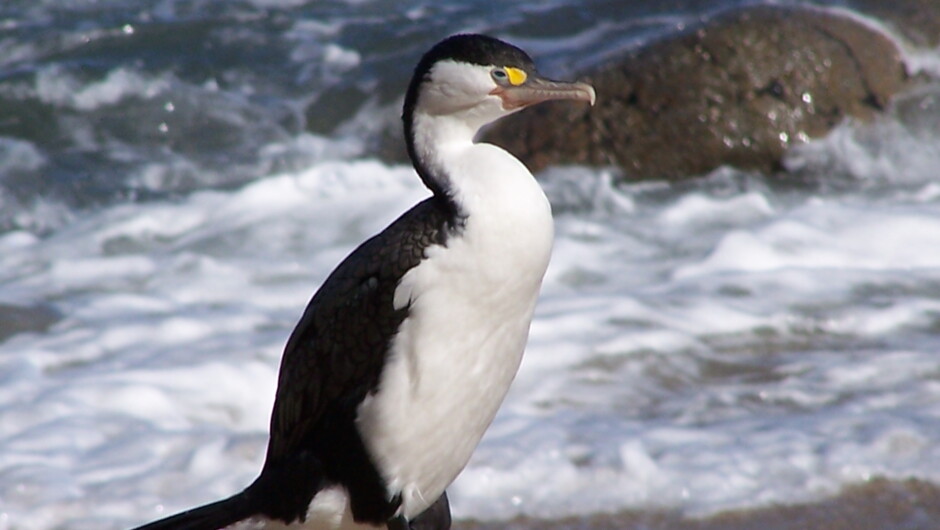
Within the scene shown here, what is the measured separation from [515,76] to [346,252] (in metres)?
4.67

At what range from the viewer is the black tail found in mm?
3760

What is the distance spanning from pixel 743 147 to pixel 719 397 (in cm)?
361

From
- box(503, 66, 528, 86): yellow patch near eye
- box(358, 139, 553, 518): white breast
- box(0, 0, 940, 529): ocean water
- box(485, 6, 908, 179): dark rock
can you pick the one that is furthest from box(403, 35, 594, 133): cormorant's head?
box(485, 6, 908, 179): dark rock

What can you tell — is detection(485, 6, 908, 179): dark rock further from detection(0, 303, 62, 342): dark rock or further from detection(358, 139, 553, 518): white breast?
detection(358, 139, 553, 518): white breast

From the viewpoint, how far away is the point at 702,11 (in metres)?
11.3

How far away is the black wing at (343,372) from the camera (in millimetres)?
3600

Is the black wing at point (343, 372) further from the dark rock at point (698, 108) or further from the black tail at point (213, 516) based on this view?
the dark rock at point (698, 108)

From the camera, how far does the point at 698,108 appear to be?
888cm

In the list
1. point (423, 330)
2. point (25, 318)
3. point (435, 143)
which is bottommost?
point (25, 318)

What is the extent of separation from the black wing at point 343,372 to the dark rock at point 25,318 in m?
3.42

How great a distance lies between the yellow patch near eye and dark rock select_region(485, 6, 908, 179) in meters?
5.24

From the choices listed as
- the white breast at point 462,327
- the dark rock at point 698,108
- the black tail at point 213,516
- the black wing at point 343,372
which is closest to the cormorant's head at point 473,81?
the white breast at point 462,327

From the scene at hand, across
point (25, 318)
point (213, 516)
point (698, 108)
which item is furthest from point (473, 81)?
point (698, 108)

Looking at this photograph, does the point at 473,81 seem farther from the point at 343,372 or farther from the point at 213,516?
the point at 213,516
